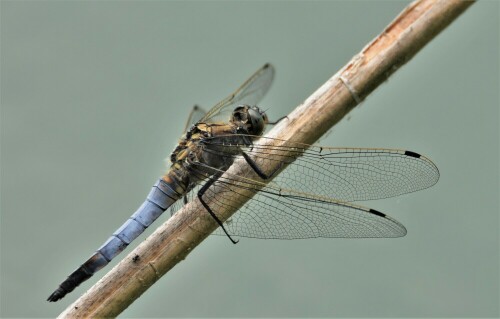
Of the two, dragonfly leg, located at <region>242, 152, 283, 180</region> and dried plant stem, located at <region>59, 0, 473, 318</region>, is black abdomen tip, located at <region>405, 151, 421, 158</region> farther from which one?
dragonfly leg, located at <region>242, 152, 283, 180</region>

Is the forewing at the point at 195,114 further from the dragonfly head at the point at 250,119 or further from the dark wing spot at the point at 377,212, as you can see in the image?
the dark wing spot at the point at 377,212

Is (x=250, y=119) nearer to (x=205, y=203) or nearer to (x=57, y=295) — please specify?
(x=205, y=203)

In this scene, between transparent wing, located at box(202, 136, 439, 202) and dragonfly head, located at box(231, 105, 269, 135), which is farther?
dragonfly head, located at box(231, 105, 269, 135)

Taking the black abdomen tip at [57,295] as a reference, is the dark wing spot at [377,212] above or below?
above

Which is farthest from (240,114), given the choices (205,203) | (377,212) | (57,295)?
(57,295)

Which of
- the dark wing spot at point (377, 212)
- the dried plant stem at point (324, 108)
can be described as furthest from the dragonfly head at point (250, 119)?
the dark wing spot at point (377, 212)

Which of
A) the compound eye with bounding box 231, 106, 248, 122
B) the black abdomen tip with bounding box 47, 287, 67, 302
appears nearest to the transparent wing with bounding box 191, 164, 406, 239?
the compound eye with bounding box 231, 106, 248, 122

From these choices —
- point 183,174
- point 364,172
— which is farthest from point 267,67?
point 364,172
